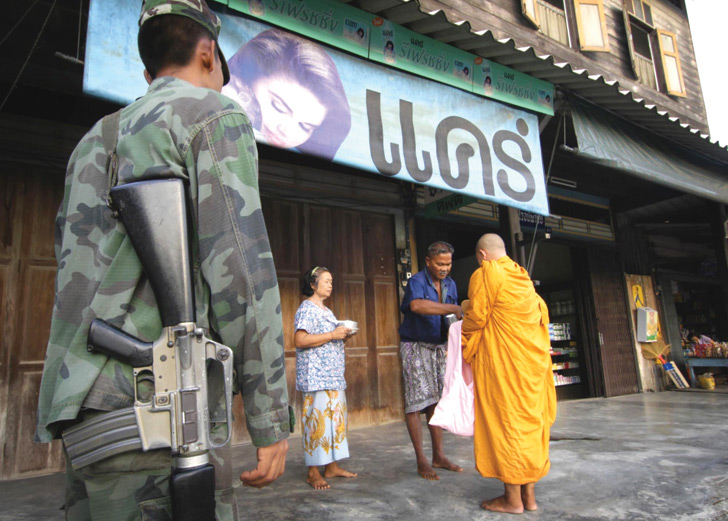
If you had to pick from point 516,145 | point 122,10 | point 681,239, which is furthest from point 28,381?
point 681,239

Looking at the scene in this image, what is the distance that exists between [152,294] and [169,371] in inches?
6.8

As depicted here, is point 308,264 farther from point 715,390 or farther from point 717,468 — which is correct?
point 715,390

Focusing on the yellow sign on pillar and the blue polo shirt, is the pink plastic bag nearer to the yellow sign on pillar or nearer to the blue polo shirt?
the blue polo shirt

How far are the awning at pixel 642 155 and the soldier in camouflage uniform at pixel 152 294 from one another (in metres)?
4.25

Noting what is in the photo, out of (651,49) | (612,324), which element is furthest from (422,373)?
(651,49)

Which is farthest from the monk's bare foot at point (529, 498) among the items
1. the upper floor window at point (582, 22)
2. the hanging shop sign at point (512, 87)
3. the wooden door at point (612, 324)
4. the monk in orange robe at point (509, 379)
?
the upper floor window at point (582, 22)

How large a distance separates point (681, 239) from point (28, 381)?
10.9 metres

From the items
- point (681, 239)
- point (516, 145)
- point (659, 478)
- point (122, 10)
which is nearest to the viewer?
point (122, 10)

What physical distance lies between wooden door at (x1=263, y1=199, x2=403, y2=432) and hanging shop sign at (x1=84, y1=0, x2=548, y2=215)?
6.63ft

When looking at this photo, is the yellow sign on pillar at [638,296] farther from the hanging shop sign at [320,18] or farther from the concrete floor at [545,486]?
the hanging shop sign at [320,18]

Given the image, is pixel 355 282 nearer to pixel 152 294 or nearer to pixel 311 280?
pixel 311 280

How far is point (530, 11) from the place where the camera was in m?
7.97

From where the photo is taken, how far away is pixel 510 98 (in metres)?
4.52

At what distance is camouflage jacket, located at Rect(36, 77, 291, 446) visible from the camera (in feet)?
3.30
